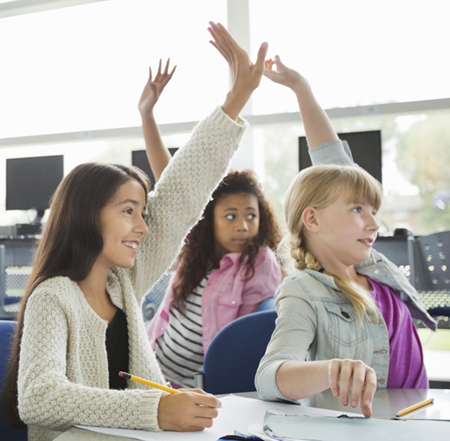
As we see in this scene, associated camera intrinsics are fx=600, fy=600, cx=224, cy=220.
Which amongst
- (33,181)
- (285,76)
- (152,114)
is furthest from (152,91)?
(33,181)

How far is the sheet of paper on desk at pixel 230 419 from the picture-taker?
2.68 feet

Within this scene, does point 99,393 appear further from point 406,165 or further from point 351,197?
point 406,165

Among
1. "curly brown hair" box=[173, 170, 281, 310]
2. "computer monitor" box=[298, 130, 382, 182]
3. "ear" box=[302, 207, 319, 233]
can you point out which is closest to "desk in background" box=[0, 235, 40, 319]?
"computer monitor" box=[298, 130, 382, 182]

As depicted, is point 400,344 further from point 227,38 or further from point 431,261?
point 431,261

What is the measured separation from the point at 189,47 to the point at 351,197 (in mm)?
3386

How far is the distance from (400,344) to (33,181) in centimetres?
400

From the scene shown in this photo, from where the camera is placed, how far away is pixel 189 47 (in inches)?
175

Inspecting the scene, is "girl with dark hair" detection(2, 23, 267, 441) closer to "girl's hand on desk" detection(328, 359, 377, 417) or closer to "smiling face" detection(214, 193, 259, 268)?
"girl's hand on desk" detection(328, 359, 377, 417)

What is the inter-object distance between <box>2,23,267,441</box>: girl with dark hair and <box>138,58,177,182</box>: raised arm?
1.36ft

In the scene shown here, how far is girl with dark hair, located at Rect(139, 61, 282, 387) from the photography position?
81.3 inches

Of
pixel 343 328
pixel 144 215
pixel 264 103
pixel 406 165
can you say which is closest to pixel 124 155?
pixel 264 103

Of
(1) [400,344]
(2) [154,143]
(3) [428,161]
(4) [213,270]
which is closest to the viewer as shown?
(1) [400,344]

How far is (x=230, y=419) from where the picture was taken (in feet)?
2.88

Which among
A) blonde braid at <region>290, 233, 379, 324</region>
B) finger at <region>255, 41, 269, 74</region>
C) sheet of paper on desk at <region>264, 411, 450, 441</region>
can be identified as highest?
finger at <region>255, 41, 269, 74</region>
